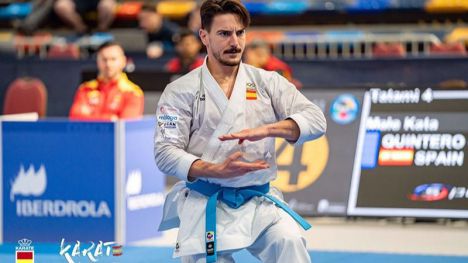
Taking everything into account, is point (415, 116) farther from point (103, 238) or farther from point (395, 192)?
point (103, 238)

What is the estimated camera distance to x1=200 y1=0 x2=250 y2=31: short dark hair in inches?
239

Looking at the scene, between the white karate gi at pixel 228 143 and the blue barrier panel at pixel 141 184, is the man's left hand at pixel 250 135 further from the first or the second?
the blue barrier panel at pixel 141 184

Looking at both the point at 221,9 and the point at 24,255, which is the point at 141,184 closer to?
the point at 24,255

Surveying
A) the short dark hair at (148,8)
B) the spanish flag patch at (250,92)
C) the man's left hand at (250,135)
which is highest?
the spanish flag patch at (250,92)

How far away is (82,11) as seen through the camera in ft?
64.2

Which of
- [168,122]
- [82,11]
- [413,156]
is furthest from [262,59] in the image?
[168,122]

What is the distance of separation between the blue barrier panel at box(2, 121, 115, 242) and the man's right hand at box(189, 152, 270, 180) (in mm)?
4404

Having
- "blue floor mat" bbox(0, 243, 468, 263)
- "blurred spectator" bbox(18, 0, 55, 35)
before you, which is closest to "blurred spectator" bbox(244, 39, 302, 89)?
"blue floor mat" bbox(0, 243, 468, 263)

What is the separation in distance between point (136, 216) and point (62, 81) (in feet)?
19.0

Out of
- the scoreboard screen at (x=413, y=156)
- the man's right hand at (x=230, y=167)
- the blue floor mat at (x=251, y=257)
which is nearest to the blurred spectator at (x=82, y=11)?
the scoreboard screen at (x=413, y=156)

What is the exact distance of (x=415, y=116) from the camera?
1116 cm

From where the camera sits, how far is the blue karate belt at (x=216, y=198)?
5.99 meters

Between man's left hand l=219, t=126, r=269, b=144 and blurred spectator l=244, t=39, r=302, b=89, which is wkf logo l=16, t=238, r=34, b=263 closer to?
man's left hand l=219, t=126, r=269, b=144

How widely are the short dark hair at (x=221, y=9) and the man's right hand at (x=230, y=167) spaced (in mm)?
746
